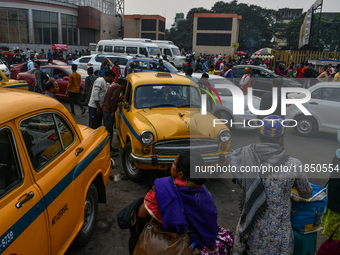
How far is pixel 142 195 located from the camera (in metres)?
4.98

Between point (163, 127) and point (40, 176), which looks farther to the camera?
point (163, 127)

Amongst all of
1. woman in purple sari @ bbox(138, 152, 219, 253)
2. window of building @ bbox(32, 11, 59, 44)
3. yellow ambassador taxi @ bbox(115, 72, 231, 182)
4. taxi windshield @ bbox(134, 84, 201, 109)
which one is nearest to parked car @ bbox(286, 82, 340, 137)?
taxi windshield @ bbox(134, 84, 201, 109)

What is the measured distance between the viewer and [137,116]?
219 inches

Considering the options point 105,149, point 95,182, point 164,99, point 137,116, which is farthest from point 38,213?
point 164,99

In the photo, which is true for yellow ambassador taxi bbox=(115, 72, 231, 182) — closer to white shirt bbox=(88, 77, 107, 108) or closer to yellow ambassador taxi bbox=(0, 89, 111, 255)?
white shirt bbox=(88, 77, 107, 108)

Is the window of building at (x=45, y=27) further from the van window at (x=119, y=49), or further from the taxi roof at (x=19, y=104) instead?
the taxi roof at (x=19, y=104)

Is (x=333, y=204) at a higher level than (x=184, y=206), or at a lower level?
lower

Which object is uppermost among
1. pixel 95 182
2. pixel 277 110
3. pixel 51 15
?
pixel 51 15

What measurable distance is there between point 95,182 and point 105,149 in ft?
1.59

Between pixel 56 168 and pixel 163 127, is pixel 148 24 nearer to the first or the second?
pixel 163 127

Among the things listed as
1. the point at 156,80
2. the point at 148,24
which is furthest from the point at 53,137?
the point at 148,24

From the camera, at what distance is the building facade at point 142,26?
56281 millimetres

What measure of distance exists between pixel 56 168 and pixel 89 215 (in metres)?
1.19

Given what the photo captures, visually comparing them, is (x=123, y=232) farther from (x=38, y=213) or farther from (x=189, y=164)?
(x=189, y=164)
